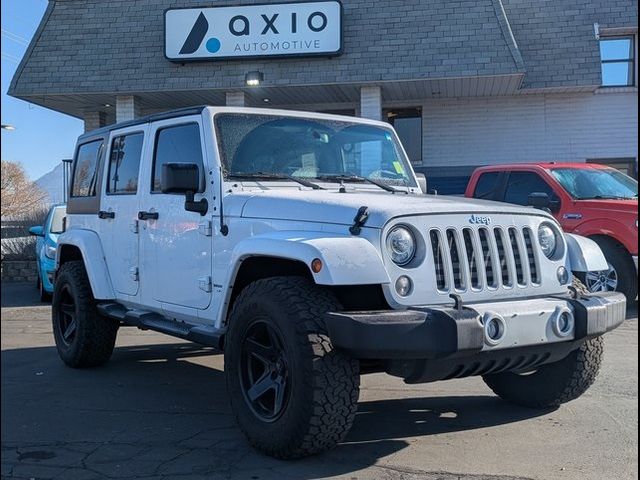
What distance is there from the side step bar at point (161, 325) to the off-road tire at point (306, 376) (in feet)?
2.21

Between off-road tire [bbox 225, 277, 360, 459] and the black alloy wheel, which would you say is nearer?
off-road tire [bbox 225, 277, 360, 459]

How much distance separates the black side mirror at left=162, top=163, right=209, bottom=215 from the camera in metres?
4.39

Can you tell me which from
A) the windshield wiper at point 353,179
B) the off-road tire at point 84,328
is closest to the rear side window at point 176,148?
the windshield wiper at point 353,179

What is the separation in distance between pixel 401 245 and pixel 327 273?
19.4 inches

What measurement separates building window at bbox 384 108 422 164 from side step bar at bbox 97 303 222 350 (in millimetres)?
11410

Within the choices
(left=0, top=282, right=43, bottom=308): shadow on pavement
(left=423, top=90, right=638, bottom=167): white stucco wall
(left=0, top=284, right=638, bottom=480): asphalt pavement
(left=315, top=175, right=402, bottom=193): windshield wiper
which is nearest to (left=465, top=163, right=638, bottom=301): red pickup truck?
(left=0, top=284, right=638, bottom=480): asphalt pavement

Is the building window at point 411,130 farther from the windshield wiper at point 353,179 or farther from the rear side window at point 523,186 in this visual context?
the windshield wiper at point 353,179

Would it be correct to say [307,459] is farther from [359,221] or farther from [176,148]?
[176,148]

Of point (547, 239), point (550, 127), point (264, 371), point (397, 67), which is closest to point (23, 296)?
point (397, 67)

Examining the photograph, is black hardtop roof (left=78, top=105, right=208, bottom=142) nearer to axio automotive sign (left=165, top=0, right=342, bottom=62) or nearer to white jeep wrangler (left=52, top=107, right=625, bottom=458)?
white jeep wrangler (left=52, top=107, right=625, bottom=458)

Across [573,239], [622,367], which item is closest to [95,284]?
[573,239]

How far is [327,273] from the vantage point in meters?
3.43

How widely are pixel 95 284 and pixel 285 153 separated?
2215mm

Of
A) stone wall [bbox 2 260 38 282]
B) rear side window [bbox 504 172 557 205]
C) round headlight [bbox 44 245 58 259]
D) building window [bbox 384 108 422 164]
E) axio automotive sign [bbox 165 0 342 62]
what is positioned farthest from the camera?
building window [bbox 384 108 422 164]
